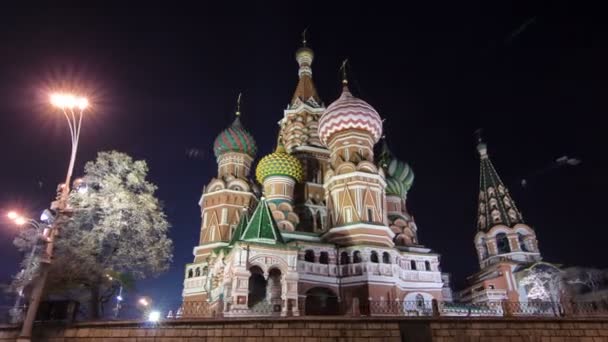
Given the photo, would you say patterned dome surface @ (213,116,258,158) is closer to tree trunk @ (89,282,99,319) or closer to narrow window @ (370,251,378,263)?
narrow window @ (370,251,378,263)

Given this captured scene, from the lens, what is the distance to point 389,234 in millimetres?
25812

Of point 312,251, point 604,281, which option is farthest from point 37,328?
point 604,281

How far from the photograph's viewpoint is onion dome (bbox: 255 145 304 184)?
98.9ft

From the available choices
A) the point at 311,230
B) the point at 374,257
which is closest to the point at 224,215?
the point at 311,230

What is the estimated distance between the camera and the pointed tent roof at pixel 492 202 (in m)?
38.2

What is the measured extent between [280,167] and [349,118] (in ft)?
20.5

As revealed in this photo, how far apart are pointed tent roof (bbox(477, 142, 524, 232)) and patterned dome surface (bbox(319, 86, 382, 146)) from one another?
1705 cm

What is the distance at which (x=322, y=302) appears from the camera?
76.2ft

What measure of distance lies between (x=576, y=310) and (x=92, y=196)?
55.7 ft

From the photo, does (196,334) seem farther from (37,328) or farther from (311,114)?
(311,114)

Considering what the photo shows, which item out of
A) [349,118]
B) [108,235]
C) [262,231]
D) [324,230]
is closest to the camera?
[108,235]

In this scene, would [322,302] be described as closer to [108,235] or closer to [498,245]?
[108,235]

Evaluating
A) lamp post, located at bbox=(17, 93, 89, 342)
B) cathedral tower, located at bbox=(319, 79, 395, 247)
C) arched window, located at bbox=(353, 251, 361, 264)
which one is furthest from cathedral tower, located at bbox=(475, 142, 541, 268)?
lamp post, located at bbox=(17, 93, 89, 342)

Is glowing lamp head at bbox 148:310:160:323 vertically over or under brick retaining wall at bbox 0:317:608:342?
over
